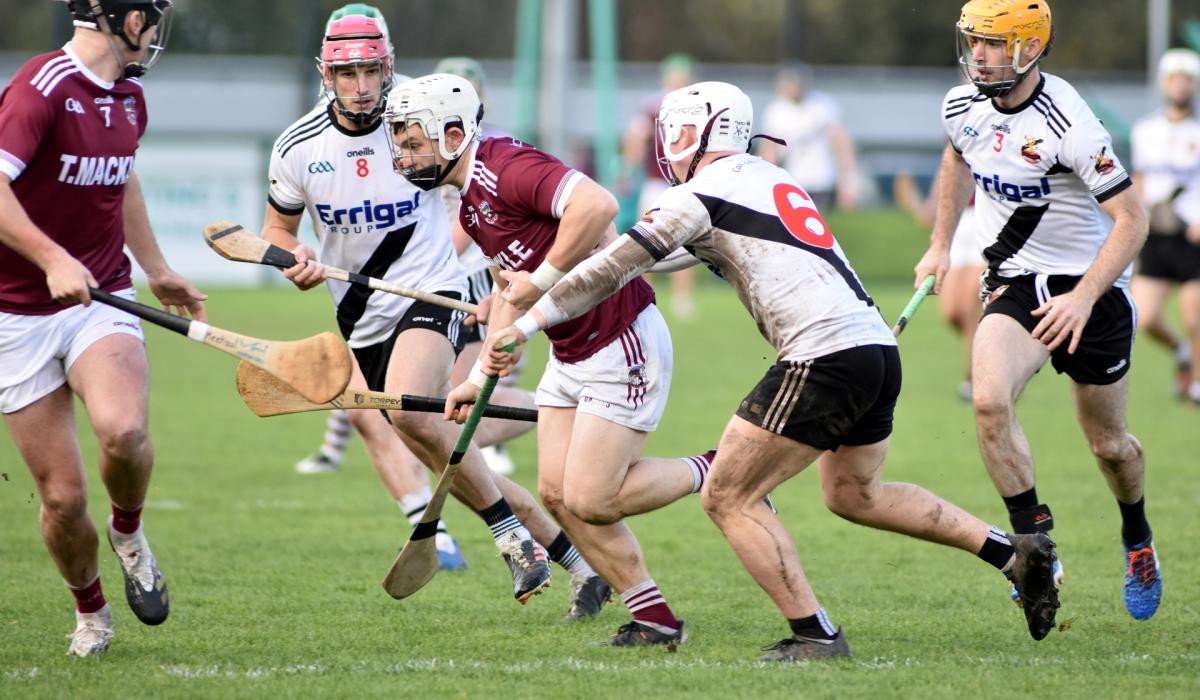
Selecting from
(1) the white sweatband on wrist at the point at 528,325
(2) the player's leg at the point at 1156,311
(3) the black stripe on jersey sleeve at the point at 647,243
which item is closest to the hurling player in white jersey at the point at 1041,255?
(3) the black stripe on jersey sleeve at the point at 647,243

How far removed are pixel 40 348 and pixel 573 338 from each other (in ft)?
5.66

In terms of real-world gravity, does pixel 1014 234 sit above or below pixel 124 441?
above

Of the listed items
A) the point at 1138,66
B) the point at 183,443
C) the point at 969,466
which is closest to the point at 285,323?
the point at 183,443

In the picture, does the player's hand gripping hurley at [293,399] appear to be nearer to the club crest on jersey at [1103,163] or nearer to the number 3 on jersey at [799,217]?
the number 3 on jersey at [799,217]

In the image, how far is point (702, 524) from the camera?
7609 millimetres

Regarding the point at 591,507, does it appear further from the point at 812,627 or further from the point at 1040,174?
the point at 1040,174

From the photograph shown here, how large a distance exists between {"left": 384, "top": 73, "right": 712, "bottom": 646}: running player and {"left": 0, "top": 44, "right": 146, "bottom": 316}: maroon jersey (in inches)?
35.1

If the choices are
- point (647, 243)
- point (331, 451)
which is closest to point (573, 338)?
point (647, 243)

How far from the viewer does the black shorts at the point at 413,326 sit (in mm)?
6129

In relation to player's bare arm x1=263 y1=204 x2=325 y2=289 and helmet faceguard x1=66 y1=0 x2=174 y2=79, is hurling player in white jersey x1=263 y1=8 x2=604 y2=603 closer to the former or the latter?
player's bare arm x1=263 y1=204 x2=325 y2=289

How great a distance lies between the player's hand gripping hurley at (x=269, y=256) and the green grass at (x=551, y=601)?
115 cm

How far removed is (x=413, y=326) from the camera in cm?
611

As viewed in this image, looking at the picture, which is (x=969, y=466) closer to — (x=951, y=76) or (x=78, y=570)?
(x=78, y=570)

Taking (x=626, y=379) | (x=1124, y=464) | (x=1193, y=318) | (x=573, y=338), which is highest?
(x=573, y=338)
